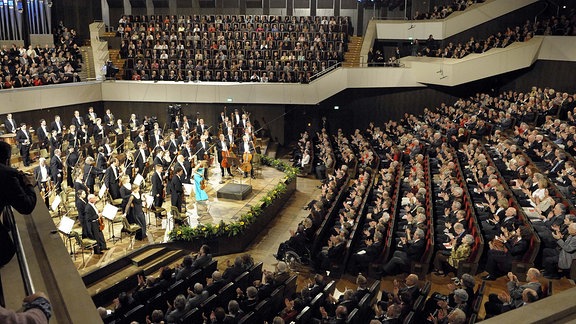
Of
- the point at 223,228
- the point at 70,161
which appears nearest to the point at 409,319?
the point at 223,228

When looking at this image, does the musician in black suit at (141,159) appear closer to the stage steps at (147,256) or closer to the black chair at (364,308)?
the stage steps at (147,256)

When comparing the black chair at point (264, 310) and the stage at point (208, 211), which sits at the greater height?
the black chair at point (264, 310)

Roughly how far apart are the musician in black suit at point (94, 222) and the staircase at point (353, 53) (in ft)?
44.4

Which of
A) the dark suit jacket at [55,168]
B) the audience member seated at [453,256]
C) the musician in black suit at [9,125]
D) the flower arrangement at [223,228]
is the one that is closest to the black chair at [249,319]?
the audience member seated at [453,256]

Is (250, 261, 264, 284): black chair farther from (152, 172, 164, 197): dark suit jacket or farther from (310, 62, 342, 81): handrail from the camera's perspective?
(310, 62, 342, 81): handrail

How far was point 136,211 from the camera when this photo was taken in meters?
10.2

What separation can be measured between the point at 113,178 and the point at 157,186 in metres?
0.97

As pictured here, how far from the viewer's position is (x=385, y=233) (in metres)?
9.43

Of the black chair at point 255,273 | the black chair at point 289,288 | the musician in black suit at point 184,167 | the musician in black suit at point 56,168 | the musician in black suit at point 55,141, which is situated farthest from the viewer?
the musician in black suit at point 55,141

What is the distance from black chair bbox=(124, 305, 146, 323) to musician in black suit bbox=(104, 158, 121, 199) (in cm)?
509

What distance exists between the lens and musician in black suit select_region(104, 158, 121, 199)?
37.0 feet

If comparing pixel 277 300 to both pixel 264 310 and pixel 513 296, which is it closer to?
pixel 264 310

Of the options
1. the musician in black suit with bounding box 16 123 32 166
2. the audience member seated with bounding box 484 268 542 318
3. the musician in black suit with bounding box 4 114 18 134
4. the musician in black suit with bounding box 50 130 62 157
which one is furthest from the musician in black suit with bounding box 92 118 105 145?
the audience member seated with bounding box 484 268 542 318

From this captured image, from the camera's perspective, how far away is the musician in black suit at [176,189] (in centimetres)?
1123
